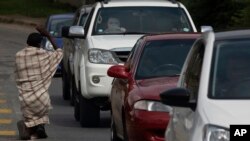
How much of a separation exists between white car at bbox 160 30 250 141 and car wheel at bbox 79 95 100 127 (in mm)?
7818

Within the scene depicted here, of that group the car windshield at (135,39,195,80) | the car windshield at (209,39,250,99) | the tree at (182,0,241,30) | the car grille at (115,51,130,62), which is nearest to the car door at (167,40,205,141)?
the car windshield at (209,39,250,99)

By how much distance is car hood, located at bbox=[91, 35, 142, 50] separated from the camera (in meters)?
17.1

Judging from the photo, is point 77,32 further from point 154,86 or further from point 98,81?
point 154,86

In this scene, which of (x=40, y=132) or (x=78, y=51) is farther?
(x=78, y=51)

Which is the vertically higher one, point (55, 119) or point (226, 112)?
point (226, 112)

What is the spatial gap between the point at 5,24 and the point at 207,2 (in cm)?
2102

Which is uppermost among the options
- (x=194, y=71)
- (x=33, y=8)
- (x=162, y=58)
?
(x=194, y=71)

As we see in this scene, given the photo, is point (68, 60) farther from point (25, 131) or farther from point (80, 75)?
point (25, 131)

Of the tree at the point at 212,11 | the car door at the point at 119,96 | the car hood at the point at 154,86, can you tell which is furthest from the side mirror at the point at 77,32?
the tree at the point at 212,11

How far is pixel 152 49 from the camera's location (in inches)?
553

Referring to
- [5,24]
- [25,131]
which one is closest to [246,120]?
[25,131]

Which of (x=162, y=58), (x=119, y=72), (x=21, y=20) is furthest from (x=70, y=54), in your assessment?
(x=21, y=20)

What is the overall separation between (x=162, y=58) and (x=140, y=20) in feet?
13.4

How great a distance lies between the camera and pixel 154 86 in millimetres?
12516
